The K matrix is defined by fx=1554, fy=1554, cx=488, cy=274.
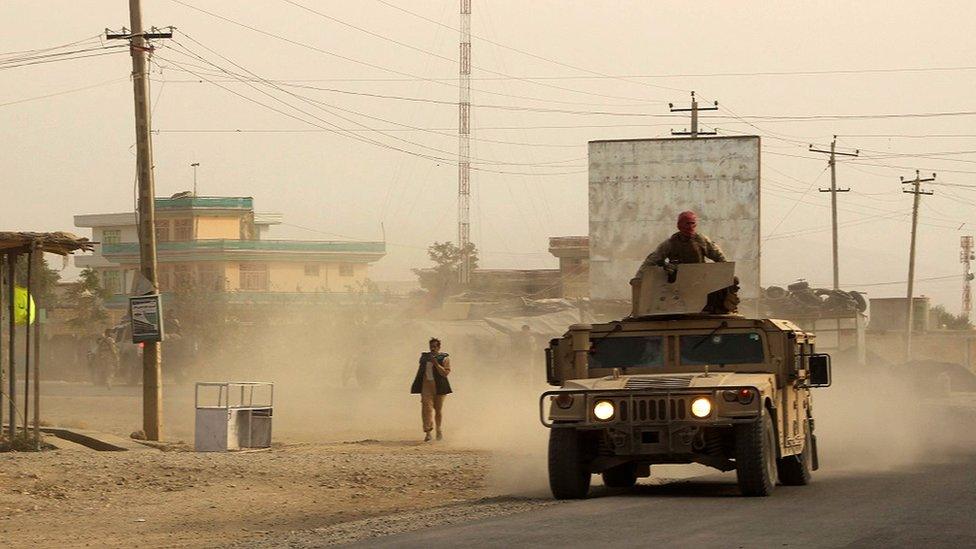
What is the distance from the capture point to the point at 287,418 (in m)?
36.1

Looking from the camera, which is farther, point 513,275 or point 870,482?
point 513,275

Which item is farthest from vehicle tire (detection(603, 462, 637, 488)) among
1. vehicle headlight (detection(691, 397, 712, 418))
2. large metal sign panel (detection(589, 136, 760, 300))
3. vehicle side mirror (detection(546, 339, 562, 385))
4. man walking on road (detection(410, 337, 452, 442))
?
large metal sign panel (detection(589, 136, 760, 300))

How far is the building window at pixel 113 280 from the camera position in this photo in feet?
302

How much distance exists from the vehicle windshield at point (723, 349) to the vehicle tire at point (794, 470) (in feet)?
4.37

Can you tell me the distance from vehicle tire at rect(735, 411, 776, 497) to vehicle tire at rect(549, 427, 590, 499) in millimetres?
1446

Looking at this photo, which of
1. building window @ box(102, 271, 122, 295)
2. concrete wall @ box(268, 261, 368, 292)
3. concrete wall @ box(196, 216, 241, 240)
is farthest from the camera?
building window @ box(102, 271, 122, 295)

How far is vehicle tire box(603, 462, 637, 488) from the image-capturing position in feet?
52.7

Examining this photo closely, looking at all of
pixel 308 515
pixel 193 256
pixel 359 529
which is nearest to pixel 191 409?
pixel 308 515

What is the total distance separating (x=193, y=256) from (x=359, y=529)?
7158 centimetres

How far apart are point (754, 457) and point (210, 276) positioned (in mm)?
71292

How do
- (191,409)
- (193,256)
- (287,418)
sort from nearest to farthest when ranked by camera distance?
(287,418) → (191,409) → (193,256)

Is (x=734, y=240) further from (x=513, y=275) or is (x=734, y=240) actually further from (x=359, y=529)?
(x=513, y=275)

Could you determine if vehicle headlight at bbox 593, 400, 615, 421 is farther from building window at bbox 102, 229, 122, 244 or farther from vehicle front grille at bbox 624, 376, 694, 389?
building window at bbox 102, 229, 122, 244

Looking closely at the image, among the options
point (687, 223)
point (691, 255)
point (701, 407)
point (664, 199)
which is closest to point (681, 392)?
point (701, 407)
